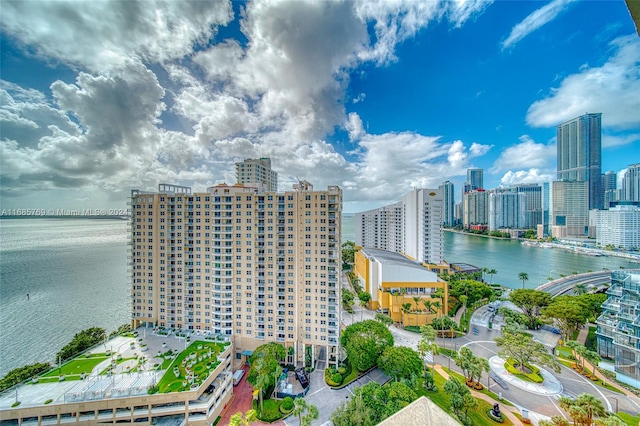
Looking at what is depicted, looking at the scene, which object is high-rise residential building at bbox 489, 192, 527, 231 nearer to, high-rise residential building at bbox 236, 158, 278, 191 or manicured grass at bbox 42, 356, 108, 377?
high-rise residential building at bbox 236, 158, 278, 191

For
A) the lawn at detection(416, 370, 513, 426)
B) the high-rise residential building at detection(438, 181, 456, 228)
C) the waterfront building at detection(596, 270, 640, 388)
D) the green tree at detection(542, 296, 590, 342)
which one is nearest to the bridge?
the green tree at detection(542, 296, 590, 342)

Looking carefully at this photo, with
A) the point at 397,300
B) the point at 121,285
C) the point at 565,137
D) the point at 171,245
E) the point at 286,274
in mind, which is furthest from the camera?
the point at 565,137

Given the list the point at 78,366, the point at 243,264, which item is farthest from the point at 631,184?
the point at 78,366

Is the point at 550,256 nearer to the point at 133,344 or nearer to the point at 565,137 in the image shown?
the point at 565,137

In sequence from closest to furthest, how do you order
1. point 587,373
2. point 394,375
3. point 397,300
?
point 394,375, point 587,373, point 397,300

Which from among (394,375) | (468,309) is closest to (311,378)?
(394,375)
